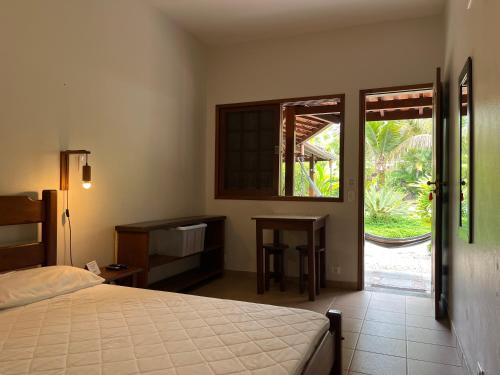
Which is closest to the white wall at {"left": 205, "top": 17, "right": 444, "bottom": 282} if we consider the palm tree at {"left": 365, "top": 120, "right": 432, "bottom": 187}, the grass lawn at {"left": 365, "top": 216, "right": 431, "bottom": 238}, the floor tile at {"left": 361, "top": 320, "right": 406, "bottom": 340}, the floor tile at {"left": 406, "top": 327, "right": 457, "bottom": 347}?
the floor tile at {"left": 361, "top": 320, "right": 406, "bottom": 340}

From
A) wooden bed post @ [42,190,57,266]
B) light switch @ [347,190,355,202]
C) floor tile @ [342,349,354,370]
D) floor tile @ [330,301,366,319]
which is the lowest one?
floor tile @ [342,349,354,370]

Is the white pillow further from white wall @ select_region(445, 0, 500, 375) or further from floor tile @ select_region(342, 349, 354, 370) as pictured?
white wall @ select_region(445, 0, 500, 375)

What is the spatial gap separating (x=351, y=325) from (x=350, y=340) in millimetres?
315

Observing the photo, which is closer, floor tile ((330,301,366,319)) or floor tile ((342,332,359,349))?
floor tile ((342,332,359,349))

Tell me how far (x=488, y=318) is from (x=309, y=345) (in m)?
0.88

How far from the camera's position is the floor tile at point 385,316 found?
3.09 metres

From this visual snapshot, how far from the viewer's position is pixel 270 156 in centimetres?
451

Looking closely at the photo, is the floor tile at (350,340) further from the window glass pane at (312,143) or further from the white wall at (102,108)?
the white wall at (102,108)

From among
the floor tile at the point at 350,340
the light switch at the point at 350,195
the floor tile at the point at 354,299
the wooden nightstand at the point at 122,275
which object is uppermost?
the light switch at the point at 350,195

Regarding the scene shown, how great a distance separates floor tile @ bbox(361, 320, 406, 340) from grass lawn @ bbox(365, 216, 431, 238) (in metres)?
6.45

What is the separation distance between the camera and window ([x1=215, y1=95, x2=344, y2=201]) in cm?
447

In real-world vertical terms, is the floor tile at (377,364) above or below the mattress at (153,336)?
below

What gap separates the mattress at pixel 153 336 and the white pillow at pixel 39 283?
5 centimetres

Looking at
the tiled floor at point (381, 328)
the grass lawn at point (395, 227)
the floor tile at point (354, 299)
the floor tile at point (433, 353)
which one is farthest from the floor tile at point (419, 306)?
the grass lawn at point (395, 227)
